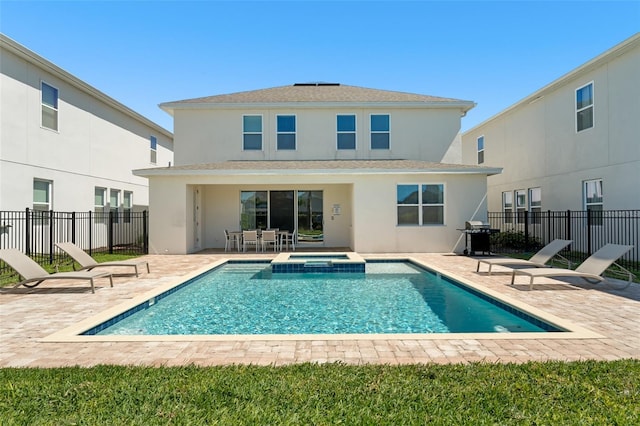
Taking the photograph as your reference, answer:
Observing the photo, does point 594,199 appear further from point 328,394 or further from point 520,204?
point 328,394

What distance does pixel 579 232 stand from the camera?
583 inches

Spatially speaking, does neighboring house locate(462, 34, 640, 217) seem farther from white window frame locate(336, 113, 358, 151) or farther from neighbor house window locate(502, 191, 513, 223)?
white window frame locate(336, 113, 358, 151)

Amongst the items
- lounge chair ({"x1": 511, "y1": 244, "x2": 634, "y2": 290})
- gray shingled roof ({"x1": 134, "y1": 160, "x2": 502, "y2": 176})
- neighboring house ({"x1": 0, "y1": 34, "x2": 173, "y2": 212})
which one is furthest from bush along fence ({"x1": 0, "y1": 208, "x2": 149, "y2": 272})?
lounge chair ({"x1": 511, "y1": 244, "x2": 634, "y2": 290})

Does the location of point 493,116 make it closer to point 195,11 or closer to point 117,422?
point 195,11

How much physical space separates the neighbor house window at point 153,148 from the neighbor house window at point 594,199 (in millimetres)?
23148

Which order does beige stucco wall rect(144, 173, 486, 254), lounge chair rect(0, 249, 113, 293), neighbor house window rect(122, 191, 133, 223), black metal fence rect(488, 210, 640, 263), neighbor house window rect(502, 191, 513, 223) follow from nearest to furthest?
1. lounge chair rect(0, 249, 113, 293)
2. black metal fence rect(488, 210, 640, 263)
3. beige stucco wall rect(144, 173, 486, 254)
4. neighbor house window rect(122, 191, 133, 223)
5. neighbor house window rect(502, 191, 513, 223)

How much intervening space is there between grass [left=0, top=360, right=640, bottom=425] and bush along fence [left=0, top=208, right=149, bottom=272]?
33.1 feet

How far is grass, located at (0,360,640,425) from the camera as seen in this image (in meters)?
2.93

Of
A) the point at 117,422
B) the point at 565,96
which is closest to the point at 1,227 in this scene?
the point at 117,422

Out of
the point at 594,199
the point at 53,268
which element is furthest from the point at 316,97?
the point at 53,268

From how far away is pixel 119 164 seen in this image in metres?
19.6

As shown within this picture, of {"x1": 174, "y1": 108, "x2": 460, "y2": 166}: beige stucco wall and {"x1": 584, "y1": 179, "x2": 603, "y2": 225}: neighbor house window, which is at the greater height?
{"x1": 174, "y1": 108, "x2": 460, "y2": 166}: beige stucco wall

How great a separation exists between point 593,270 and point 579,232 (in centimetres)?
786

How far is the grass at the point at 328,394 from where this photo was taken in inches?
115
